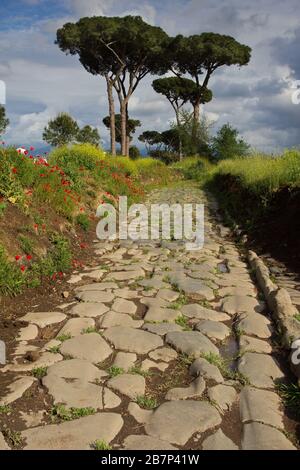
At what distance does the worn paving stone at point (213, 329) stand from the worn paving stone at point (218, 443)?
138cm

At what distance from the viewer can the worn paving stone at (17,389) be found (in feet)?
9.11

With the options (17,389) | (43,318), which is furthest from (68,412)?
(43,318)

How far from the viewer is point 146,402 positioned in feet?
9.23

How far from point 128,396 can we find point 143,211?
836cm

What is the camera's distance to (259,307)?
4562 millimetres

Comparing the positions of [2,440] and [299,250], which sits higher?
[299,250]

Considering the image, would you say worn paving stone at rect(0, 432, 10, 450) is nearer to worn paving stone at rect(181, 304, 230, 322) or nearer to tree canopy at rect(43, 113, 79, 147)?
worn paving stone at rect(181, 304, 230, 322)

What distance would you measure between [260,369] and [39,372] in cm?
172

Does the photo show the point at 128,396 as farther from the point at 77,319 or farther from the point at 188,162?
the point at 188,162

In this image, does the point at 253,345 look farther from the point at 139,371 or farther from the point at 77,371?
the point at 77,371

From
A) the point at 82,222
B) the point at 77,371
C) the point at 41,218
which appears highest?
the point at 41,218

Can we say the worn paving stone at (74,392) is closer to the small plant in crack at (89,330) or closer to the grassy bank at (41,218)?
the small plant in crack at (89,330)

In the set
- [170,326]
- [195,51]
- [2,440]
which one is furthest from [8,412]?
[195,51]

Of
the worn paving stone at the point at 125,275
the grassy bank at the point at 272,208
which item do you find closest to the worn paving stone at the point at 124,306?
the worn paving stone at the point at 125,275
